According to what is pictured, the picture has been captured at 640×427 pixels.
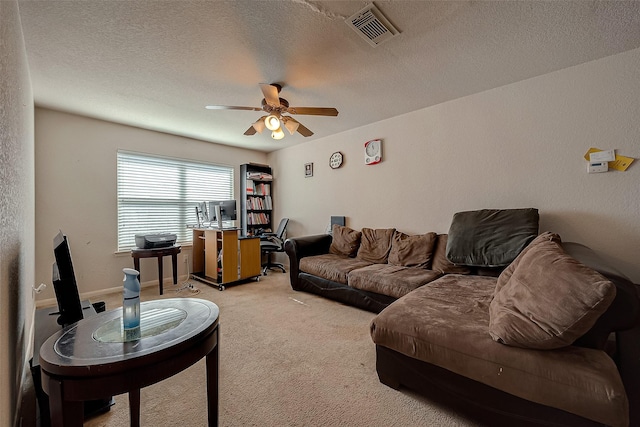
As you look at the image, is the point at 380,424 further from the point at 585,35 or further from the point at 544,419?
the point at 585,35

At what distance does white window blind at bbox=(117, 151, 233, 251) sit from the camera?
3679mm

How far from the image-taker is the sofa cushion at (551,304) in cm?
99

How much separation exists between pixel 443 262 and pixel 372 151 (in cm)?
182

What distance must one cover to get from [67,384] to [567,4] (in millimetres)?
3056

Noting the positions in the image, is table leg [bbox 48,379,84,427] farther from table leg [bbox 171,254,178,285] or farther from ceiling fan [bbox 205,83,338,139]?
table leg [bbox 171,254,178,285]

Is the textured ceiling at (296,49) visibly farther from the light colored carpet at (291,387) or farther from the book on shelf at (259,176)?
the light colored carpet at (291,387)

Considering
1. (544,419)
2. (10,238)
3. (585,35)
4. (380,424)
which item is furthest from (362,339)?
(585,35)

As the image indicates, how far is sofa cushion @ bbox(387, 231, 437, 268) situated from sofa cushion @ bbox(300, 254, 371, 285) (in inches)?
15.0

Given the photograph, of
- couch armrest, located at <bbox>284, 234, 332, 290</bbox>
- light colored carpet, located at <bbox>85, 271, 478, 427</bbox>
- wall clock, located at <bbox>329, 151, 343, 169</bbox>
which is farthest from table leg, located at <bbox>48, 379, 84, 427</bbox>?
wall clock, located at <bbox>329, 151, 343, 169</bbox>

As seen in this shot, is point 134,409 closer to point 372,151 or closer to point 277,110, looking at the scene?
point 277,110

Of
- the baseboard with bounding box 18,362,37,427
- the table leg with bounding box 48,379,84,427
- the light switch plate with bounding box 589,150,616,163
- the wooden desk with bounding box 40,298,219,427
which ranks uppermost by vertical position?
the light switch plate with bounding box 589,150,616,163

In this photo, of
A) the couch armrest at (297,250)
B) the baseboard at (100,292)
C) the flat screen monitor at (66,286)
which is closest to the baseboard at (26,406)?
the flat screen monitor at (66,286)

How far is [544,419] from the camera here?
1.07 m

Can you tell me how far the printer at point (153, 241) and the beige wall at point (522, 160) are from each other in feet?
8.72
